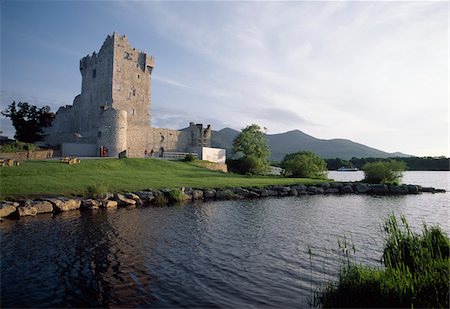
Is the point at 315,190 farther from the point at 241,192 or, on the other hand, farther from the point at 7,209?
the point at 7,209

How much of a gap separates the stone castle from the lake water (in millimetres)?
41381

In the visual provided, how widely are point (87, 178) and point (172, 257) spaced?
19859mm

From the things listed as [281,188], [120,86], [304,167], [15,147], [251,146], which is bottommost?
[281,188]

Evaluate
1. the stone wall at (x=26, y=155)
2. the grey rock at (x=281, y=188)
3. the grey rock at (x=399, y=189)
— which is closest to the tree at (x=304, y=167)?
the grey rock at (x=399, y=189)

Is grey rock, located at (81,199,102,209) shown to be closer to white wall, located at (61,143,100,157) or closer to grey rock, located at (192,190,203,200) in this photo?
grey rock, located at (192,190,203,200)

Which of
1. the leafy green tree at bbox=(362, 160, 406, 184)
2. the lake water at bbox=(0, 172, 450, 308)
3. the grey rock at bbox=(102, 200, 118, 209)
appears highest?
the leafy green tree at bbox=(362, 160, 406, 184)

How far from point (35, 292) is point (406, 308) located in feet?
32.0

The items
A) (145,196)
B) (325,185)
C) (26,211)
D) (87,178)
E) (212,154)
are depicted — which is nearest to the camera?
(26,211)

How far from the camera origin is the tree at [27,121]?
57.9 meters

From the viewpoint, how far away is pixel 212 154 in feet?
205

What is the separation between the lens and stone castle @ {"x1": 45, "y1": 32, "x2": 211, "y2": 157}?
61.8 metres

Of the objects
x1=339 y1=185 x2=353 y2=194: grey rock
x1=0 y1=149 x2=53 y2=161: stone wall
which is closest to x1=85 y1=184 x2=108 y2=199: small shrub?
x1=0 y1=149 x2=53 y2=161: stone wall

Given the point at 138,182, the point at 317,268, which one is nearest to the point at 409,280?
the point at 317,268

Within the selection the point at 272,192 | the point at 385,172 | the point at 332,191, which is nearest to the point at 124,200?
the point at 272,192
